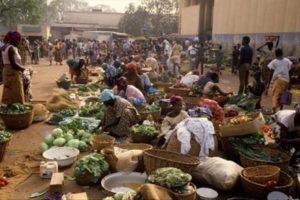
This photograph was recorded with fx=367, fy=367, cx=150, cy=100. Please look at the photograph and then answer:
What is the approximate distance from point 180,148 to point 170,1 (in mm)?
39338

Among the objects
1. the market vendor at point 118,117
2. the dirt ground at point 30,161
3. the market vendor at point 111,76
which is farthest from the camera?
the market vendor at point 111,76

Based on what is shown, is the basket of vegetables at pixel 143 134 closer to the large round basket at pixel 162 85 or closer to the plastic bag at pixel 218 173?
the plastic bag at pixel 218 173

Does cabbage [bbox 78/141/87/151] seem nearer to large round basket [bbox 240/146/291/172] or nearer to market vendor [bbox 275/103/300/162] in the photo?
large round basket [bbox 240/146/291/172]

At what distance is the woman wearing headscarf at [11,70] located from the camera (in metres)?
7.34

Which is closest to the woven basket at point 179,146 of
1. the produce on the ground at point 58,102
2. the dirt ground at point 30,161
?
the dirt ground at point 30,161

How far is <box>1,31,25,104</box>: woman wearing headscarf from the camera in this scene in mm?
7344

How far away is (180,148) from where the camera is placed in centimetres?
519

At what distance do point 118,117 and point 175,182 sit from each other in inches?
110

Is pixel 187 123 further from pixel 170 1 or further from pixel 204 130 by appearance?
pixel 170 1

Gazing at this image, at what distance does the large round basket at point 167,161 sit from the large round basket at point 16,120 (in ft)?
11.0

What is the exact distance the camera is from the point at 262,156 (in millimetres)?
5188

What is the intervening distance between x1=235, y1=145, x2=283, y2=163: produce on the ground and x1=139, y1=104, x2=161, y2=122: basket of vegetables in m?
2.35

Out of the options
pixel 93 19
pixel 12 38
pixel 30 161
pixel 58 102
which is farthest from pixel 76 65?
pixel 93 19

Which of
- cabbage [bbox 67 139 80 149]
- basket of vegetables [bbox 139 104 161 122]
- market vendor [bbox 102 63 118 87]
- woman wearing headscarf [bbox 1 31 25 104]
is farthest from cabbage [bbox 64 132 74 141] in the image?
market vendor [bbox 102 63 118 87]
